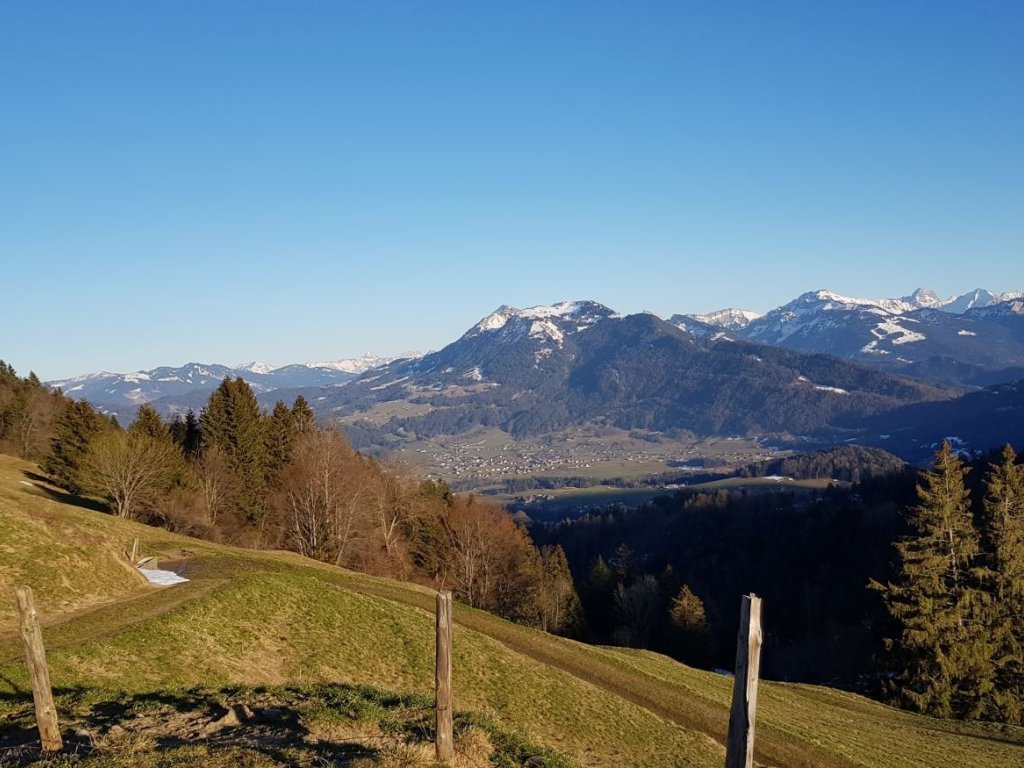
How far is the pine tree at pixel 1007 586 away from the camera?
146ft

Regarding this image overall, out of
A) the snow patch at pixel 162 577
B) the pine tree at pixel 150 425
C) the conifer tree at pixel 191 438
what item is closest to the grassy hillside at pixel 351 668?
the snow patch at pixel 162 577

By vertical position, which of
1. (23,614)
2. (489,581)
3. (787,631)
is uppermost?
(23,614)

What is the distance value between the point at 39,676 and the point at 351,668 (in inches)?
546

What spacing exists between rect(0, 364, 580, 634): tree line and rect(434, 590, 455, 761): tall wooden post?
54465mm

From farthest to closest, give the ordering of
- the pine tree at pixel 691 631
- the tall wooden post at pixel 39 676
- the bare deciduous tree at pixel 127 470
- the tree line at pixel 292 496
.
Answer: the pine tree at pixel 691 631 → the tree line at pixel 292 496 → the bare deciduous tree at pixel 127 470 → the tall wooden post at pixel 39 676

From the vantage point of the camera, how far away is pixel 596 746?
22.8 meters

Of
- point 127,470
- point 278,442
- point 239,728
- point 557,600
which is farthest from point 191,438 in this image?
point 239,728

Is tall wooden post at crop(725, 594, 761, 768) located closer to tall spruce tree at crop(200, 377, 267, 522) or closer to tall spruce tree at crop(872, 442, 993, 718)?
tall spruce tree at crop(872, 442, 993, 718)

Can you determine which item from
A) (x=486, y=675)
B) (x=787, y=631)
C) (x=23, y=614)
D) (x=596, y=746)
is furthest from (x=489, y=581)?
(x=787, y=631)

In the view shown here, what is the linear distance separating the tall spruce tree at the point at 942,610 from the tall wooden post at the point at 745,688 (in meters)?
41.9

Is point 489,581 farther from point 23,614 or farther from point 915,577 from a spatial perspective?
A: point 23,614

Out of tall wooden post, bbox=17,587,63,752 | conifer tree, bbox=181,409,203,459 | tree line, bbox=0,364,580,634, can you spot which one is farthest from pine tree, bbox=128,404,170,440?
tall wooden post, bbox=17,587,63,752

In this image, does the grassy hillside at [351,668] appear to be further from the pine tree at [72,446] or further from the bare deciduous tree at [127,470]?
the pine tree at [72,446]

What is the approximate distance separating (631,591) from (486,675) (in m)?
75.3
